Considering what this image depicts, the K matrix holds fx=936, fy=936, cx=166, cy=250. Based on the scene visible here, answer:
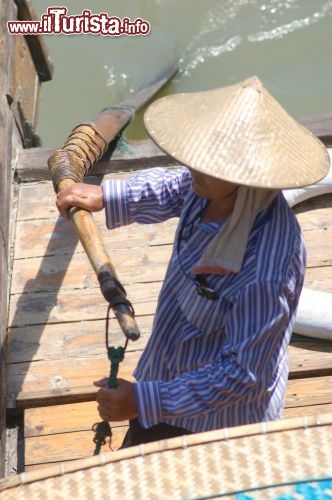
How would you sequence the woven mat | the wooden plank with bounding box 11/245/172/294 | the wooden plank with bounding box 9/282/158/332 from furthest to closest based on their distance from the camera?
the wooden plank with bounding box 11/245/172/294
the wooden plank with bounding box 9/282/158/332
the woven mat

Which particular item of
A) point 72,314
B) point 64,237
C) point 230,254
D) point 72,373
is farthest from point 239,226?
point 64,237

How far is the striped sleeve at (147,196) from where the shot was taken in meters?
2.20

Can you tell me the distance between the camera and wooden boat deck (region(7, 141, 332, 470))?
2.91m

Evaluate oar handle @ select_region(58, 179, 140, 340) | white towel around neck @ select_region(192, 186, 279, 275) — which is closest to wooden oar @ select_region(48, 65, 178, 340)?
oar handle @ select_region(58, 179, 140, 340)

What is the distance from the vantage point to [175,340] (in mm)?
2141

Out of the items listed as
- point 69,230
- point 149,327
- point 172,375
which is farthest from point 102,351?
point 172,375

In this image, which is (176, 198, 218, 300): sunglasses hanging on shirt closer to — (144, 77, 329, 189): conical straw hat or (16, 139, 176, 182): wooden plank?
(144, 77, 329, 189): conical straw hat

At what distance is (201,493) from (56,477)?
281 mm

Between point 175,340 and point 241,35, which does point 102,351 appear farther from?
point 241,35

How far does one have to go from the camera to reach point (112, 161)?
370 cm

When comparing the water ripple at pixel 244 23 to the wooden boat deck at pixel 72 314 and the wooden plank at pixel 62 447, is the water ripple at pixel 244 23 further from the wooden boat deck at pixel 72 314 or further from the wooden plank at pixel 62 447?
the wooden plank at pixel 62 447

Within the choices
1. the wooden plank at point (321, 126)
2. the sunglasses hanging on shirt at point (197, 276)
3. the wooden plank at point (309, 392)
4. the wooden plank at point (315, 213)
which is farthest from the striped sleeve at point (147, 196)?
the wooden plank at point (321, 126)

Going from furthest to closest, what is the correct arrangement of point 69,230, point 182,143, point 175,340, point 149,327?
A: point 69,230, point 149,327, point 175,340, point 182,143

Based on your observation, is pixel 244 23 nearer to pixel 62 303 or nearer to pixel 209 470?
pixel 62 303
